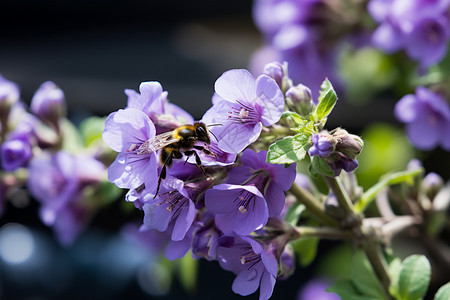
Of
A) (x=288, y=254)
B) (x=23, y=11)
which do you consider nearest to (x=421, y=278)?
(x=288, y=254)

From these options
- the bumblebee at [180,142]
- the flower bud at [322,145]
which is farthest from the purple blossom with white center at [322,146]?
the bumblebee at [180,142]

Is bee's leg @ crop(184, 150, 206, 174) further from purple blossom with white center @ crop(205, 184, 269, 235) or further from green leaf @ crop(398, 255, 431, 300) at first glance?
green leaf @ crop(398, 255, 431, 300)

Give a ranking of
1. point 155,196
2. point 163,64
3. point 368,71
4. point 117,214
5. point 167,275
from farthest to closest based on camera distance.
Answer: point 163,64 < point 117,214 < point 368,71 < point 167,275 < point 155,196

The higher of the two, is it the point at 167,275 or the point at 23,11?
the point at 23,11

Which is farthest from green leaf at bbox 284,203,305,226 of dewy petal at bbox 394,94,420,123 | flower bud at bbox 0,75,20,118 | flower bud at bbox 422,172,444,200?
flower bud at bbox 0,75,20,118

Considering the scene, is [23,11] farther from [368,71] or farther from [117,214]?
[368,71]

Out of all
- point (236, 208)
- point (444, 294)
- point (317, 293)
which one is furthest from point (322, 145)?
point (317, 293)
